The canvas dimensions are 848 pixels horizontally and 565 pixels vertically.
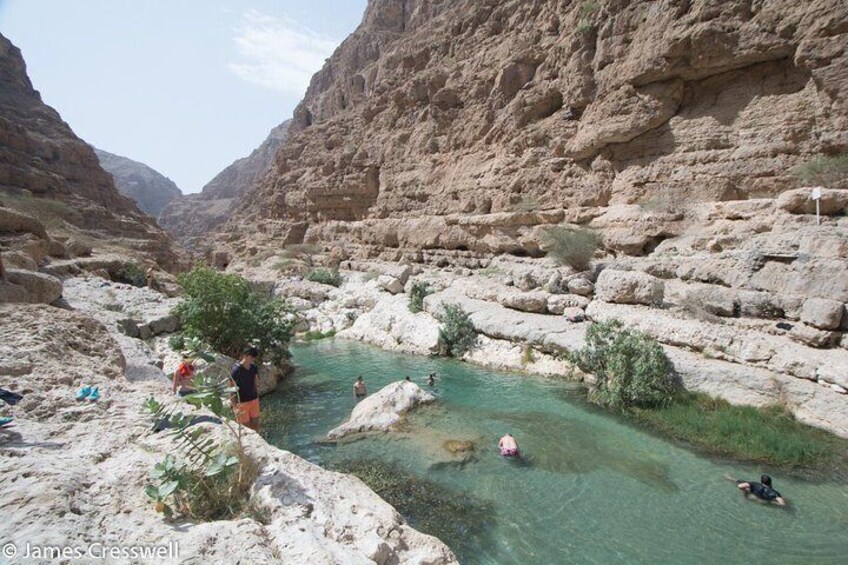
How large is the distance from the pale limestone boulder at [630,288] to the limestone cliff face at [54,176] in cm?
3864

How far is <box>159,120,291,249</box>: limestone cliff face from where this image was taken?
96.2 m

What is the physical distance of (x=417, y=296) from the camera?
20812mm

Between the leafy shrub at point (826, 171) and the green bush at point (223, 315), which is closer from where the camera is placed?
the green bush at point (223, 315)

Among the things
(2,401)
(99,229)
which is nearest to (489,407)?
(2,401)

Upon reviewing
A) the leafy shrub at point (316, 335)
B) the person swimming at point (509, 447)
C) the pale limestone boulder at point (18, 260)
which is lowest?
the leafy shrub at point (316, 335)

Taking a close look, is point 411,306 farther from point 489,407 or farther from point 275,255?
point 275,255

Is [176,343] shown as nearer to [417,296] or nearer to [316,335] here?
[316,335]

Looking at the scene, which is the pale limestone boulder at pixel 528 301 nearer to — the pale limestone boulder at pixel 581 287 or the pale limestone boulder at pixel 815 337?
the pale limestone boulder at pixel 581 287

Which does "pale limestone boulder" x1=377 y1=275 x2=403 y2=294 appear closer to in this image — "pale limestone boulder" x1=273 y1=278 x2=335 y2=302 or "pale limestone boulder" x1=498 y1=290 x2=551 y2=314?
"pale limestone boulder" x1=273 y1=278 x2=335 y2=302

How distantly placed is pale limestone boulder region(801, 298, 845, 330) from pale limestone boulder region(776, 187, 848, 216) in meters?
5.47

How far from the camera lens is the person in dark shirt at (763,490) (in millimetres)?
6410

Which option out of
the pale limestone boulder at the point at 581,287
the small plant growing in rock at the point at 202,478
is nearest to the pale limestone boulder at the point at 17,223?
the small plant growing in rock at the point at 202,478

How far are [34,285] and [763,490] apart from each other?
13054 mm

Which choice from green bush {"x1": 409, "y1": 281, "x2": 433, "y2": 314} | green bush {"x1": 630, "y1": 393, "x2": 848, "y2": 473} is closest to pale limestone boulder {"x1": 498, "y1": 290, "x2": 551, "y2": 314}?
green bush {"x1": 409, "y1": 281, "x2": 433, "y2": 314}
